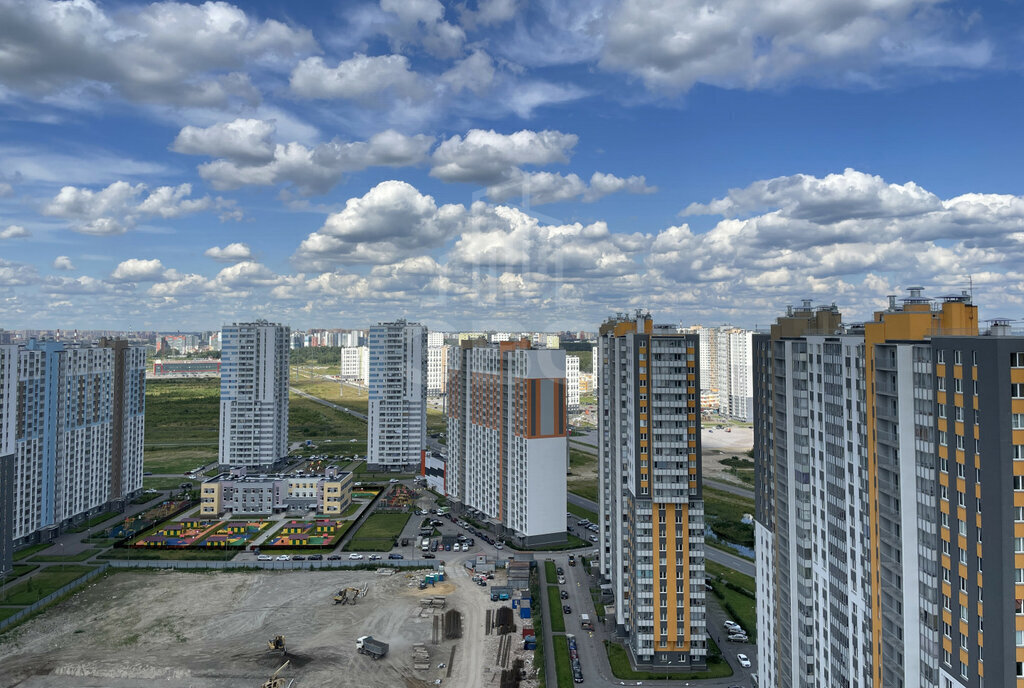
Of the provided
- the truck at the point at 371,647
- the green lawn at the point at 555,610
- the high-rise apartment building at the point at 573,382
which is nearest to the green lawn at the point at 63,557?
the truck at the point at 371,647

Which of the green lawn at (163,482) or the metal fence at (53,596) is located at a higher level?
the green lawn at (163,482)

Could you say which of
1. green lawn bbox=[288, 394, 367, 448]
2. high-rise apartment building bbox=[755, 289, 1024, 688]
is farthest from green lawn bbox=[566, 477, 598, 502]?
high-rise apartment building bbox=[755, 289, 1024, 688]

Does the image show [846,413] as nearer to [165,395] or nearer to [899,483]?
[899,483]

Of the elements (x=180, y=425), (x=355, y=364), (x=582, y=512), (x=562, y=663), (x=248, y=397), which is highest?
(x=355, y=364)

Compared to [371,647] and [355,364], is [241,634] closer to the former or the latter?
[371,647]

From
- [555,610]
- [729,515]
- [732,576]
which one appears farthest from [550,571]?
[729,515]

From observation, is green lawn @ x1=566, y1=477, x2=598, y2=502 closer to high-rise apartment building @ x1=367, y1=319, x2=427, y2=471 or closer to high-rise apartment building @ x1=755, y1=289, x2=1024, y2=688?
high-rise apartment building @ x1=367, y1=319, x2=427, y2=471

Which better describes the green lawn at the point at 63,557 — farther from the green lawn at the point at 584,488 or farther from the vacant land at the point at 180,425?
the green lawn at the point at 584,488
